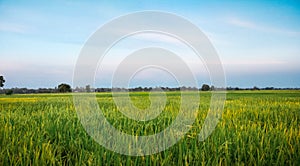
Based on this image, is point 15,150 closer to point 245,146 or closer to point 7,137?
point 7,137

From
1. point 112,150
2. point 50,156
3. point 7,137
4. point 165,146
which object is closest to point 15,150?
point 7,137

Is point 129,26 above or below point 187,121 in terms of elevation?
above

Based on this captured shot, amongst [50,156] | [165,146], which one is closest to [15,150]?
[50,156]

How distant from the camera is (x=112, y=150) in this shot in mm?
2570

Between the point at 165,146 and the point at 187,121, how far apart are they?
1.32 m

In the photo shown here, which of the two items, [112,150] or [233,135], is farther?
[233,135]

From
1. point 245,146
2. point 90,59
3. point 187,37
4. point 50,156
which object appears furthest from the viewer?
point 187,37

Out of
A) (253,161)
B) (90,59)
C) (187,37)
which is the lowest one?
(253,161)

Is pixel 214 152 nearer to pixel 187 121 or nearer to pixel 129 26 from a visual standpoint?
pixel 187 121

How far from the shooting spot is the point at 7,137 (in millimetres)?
2881

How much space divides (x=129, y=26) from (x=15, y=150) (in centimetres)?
280

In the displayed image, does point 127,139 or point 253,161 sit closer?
point 253,161

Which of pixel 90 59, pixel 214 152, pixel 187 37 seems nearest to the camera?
pixel 214 152

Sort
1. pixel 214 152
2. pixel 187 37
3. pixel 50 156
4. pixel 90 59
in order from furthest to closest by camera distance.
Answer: pixel 187 37 < pixel 90 59 < pixel 214 152 < pixel 50 156
